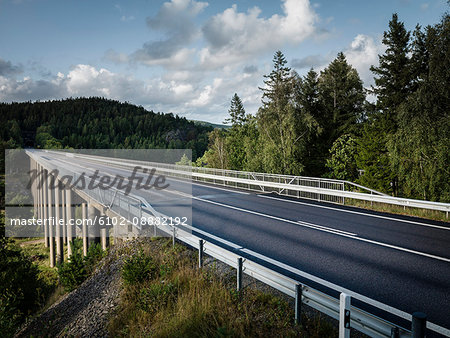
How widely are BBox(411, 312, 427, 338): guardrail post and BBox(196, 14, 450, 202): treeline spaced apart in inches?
Answer: 714

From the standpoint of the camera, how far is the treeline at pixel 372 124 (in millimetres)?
18438

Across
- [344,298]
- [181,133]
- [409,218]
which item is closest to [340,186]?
[409,218]

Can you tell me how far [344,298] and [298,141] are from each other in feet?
90.4

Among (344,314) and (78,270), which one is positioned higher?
(344,314)

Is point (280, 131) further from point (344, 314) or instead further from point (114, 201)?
point (344, 314)

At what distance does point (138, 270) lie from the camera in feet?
21.6

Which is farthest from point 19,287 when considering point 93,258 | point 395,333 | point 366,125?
point 366,125

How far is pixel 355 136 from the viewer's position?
3500 centimetres

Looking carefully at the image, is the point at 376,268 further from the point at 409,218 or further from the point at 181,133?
the point at 181,133

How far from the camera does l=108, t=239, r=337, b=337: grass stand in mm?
4134

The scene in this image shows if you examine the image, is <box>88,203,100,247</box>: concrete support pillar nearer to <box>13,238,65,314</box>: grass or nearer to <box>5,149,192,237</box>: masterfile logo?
<box>5,149,192,237</box>: masterfile logo

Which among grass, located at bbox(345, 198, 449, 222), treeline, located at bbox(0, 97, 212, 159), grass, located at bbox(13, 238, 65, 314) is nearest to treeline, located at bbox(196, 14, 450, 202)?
grass, located at bbox(345, 198, 449, 222)

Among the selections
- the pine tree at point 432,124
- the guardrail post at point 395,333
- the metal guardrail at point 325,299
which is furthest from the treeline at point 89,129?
the guardrail post at point 395,333

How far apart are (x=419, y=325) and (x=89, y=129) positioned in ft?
632
